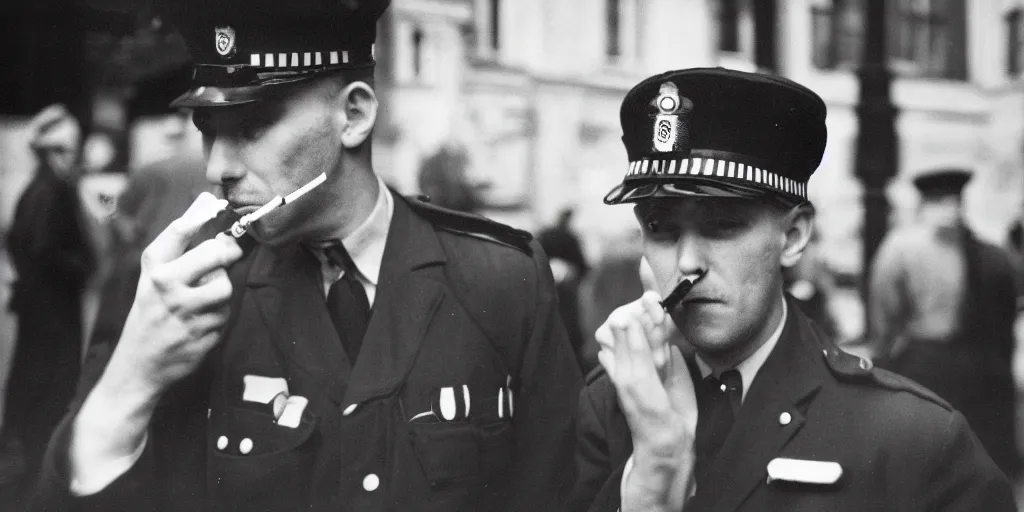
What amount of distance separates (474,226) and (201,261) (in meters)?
0.71

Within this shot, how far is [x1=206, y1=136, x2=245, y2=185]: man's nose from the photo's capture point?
2.01 m

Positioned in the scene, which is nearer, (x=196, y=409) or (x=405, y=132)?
(x=196, y=409)

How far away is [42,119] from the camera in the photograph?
557cm

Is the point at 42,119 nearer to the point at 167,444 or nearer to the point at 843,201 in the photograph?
the point at 167,444

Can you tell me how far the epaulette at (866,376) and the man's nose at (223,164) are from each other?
1.23 metres

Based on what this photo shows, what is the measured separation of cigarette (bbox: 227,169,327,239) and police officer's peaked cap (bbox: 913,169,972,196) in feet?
11.3

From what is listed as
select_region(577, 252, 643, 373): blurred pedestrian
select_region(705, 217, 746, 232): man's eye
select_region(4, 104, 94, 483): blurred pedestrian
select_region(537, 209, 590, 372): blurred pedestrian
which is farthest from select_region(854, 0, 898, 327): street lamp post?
select_region(4, 104, 94, 483): blurred pedestrian

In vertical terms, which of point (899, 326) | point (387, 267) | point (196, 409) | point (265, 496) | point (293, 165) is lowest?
point (899, 326)

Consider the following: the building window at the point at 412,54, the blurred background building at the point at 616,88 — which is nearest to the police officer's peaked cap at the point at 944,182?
the blurred background building at the point at 616,88

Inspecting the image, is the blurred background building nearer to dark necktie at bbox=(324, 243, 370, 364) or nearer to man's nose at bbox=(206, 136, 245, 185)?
dark necktie at bbox=(324, 243, 370, 364)

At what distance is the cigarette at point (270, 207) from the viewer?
6.41ft

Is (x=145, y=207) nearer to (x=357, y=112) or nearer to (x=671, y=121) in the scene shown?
(x=357, y=112)

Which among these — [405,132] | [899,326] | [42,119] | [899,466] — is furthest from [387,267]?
[405,132]

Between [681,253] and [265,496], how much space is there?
96 centimetres
